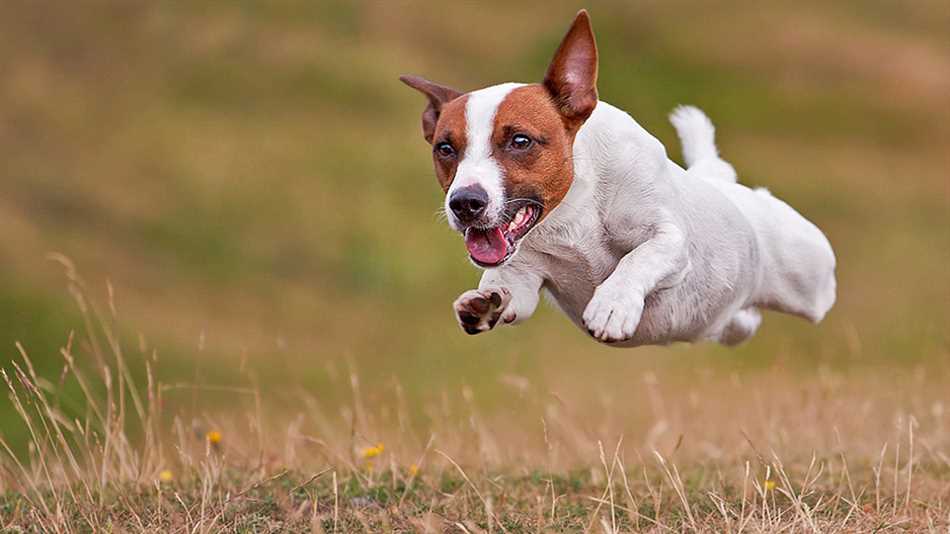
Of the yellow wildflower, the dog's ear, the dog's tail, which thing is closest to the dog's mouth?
the dog's ear

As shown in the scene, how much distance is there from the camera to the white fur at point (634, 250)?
4867 millimetres

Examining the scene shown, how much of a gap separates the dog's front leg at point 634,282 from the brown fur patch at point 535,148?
37cm

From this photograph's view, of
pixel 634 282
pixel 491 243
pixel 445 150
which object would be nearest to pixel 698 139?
pixel 634 282

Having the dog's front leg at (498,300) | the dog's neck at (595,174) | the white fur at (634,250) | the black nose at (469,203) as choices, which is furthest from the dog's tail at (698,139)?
the black nose at (469,203)

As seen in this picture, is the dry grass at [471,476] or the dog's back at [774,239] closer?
the dry grass at [471,476]

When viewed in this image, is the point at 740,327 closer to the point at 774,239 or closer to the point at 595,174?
the point at 774,239

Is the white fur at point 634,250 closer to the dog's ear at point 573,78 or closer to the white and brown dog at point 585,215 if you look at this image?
the white and brown dog at point 585,215

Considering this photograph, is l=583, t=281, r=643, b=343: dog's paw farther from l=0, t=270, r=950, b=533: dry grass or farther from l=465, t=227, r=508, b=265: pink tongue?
l=0, t=270, r=950, b=533: dry grass

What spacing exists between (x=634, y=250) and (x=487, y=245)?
2.20ft

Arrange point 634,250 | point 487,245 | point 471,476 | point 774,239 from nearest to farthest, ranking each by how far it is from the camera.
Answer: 1. point 487,245
2. point 634,250
3. point 471,476
4. point 774,239

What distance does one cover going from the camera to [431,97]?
510 centimetres

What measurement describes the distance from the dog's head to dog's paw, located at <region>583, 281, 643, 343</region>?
0.36 metres

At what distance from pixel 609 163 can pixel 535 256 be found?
1.51ft

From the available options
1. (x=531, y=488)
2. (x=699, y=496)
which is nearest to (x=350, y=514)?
(x=531, y=488)
